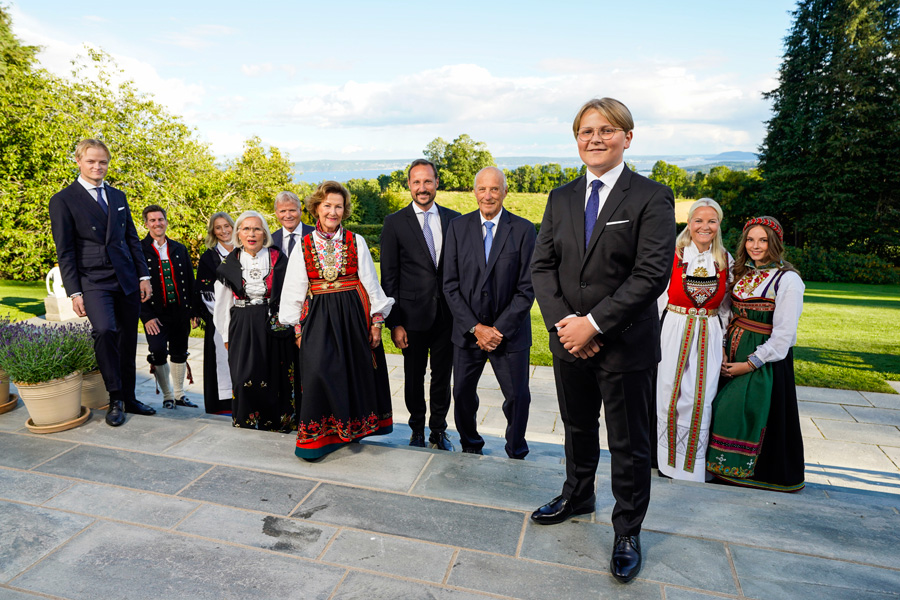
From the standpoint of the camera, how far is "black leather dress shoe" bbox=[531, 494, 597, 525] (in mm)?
2633

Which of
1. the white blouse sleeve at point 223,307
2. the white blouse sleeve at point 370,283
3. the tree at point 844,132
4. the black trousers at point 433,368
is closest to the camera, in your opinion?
the white blouse sleeve at point 370,283

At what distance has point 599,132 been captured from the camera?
7.30 feet

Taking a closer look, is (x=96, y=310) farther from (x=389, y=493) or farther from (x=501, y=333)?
(x=501, y=333)

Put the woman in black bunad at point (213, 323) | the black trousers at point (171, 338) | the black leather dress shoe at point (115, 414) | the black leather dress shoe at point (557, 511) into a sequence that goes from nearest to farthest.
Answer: the black leather dress shoe at point (557, 511) → the black leather dress shoe at point (115, 414) → the woman in black bunad at point (213, 323) → the black trousers at point (171, 338)

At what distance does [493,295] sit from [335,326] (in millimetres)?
1128

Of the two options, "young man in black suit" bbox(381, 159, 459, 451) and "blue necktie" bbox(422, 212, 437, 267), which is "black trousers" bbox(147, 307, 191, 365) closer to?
"young man in black suit" bbox(381, 159, 459, 451)

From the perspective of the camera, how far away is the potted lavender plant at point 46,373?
358cm

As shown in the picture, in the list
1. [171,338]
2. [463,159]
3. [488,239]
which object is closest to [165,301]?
[171,338]

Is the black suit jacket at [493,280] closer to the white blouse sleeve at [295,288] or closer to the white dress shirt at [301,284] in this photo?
the white dress shirt at [301,284]

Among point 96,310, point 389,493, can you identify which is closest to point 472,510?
point 389,493

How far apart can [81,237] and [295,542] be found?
304 cm

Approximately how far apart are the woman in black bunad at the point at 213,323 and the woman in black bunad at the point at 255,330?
1.91 feet

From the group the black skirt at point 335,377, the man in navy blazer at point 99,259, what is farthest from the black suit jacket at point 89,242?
the black skirt at point 335,377

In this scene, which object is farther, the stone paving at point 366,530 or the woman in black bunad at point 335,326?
the woman in black bunad at point 335,326
